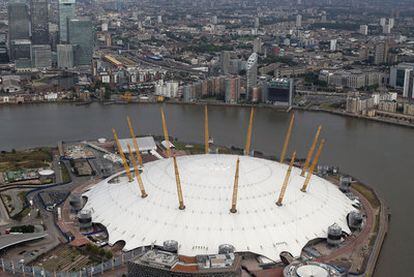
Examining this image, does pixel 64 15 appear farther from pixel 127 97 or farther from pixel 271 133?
pixel 271 133

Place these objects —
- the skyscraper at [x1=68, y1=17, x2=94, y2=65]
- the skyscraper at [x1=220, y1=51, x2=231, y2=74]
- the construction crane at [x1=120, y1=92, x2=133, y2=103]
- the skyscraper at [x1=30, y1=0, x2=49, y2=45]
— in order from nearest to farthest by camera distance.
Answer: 1. the construction crane at [x1=120, y1=92, x2=133, y2=103]
2. the skyscraper at [x1=220, y1=51, x2=231, y2=74]
3. the skyscraper at [x1=68, y1=17, x2=94, y2=65]
4. the skyscraper at [x1=30, y1=0, x2=49, y2=45]

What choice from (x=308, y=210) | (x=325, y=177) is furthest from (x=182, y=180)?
(x=325, y=177)

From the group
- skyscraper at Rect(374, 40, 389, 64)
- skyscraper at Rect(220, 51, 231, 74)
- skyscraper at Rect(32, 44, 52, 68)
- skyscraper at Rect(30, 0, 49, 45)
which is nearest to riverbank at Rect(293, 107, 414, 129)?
skyscraper at Rect(220, 51, 231, 74)

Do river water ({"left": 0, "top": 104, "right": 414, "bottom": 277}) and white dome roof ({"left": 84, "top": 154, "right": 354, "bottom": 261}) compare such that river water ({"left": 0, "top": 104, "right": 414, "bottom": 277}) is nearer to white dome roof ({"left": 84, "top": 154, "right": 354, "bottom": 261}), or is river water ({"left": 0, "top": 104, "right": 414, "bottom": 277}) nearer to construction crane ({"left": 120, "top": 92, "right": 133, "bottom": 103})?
construction crane ({"left": 120, "top": 92, "right": 133, "bottom": 103})

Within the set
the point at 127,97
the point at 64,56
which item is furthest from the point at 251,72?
the point at 64,56

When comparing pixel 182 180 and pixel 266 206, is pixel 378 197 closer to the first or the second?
pixel 266 206

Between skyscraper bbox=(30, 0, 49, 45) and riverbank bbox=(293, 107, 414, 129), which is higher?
skyscraper bbox=(30, 0, 49, 45)
